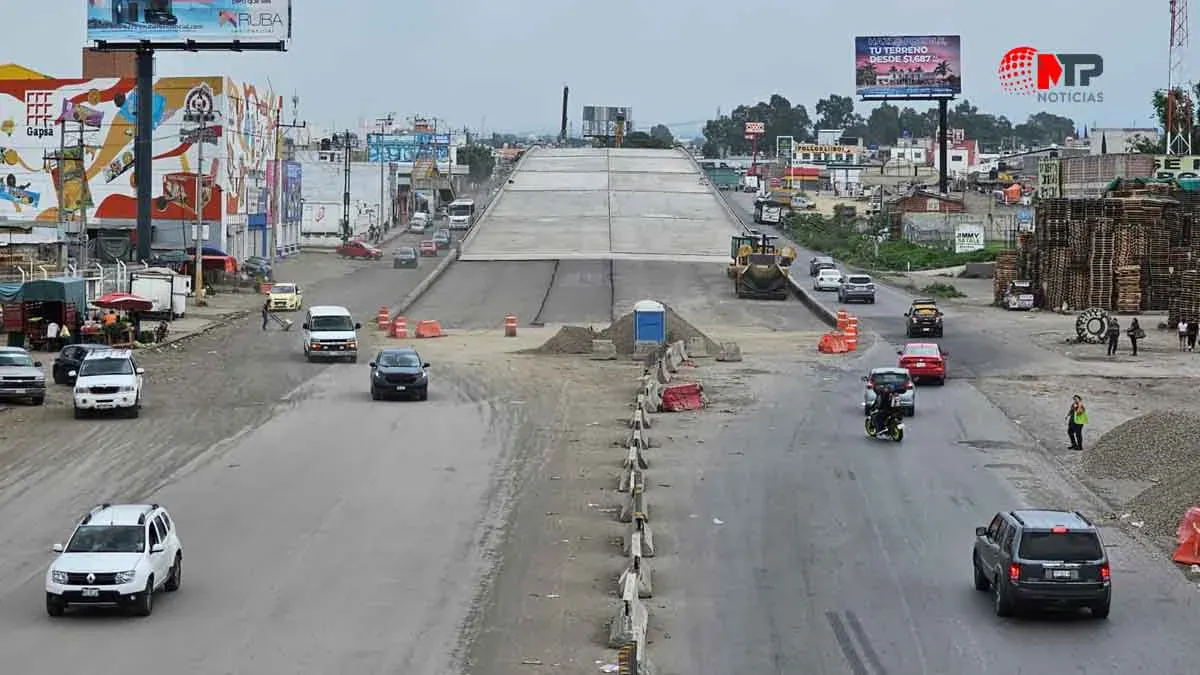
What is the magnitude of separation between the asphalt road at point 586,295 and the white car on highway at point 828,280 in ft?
15.7

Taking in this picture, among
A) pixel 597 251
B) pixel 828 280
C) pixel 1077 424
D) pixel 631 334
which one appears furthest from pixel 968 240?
pixel 1077 424

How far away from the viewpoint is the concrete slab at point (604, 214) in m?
112

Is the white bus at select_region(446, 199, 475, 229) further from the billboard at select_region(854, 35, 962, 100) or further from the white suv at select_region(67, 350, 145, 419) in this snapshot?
the white suv at select_region(67, 350, 145, 419)

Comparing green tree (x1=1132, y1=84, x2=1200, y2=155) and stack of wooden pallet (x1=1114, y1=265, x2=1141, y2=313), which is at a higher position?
green tree (x1=1132, y1=84, x2=1200, y2=155)

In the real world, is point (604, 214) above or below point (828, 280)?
above

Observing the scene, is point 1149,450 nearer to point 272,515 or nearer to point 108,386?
point 272,515

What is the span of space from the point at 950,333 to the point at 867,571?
44701mm

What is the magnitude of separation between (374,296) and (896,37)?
73829mm

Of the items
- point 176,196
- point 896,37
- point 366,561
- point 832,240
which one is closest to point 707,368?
point 366,561

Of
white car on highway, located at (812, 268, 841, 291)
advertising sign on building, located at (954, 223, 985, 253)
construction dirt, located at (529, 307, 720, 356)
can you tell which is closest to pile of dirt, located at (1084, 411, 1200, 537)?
Result: construction dirt, located at (529, 307, 720, 356)

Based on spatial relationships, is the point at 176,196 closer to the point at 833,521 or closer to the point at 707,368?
the point at 707,368

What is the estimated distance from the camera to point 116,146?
102750 millimetres

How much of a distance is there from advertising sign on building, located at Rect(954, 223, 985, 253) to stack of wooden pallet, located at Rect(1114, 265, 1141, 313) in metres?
43.8

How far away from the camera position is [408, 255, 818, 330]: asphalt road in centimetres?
7519
